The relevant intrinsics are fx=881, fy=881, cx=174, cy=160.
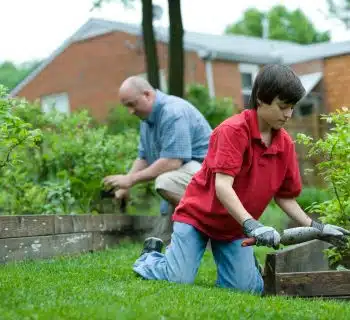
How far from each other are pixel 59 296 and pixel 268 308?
42.7 inches

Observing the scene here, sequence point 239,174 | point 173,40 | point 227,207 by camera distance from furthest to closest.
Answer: point 173,40, point 239,174, point 227,207

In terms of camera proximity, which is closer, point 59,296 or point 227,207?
point 59,296

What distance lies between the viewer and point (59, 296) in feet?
15.1

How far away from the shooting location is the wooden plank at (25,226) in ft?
21.5

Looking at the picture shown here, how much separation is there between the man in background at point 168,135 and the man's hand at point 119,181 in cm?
1

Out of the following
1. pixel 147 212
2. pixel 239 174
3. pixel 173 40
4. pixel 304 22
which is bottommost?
pixel 147 212

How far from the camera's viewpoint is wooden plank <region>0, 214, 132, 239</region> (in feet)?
21.7

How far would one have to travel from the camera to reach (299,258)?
19.7 ft

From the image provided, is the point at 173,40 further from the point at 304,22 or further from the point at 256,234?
the point at 304,22

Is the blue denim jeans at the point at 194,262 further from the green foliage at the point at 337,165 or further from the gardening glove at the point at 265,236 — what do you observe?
the gardening glove at the point at 265,236

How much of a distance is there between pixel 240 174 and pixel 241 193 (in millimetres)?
125

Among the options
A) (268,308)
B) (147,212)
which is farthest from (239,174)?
(147,212)

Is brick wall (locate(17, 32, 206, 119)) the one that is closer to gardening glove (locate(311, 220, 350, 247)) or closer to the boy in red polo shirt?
the boy in red polo shirt

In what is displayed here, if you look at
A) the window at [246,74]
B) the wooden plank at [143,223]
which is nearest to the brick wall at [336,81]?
the window at [246,74]
